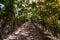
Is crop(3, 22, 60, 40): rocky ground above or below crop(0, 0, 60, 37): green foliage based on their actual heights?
below

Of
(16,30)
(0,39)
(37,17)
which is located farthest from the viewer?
(37,17)

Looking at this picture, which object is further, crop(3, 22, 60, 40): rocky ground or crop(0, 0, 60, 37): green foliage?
crop(0, 0, 60, 37): green foliage

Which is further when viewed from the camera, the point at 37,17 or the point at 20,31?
the point at 37,17

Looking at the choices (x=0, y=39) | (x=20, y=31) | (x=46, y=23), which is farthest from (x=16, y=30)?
(x=46, y=23)

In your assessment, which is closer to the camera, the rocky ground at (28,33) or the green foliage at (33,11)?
the rocky ground at (28,33)

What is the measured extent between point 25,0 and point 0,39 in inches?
67.4

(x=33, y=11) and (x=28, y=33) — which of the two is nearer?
(x=28, y=33)

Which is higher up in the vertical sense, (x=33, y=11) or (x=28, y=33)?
→ (x=33, y=11)

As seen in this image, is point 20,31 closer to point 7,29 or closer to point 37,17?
point 7,29

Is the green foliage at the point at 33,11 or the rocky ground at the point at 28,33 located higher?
the green foliage at the point at 33,11

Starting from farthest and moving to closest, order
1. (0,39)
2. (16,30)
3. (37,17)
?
(37,17), (16,30), (0,39)

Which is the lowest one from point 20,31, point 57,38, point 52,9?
point 57,38

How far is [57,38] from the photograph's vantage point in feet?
22.8

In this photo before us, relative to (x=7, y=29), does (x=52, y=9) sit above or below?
above
